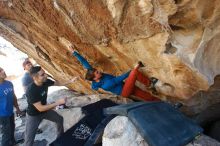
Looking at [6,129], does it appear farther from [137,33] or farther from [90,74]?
[137,33]

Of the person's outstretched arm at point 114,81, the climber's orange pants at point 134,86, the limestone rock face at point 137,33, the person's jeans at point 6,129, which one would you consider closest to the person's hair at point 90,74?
the person's outstretched arm at point 114,81

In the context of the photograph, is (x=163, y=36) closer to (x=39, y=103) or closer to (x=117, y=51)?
(x=117, y=51)

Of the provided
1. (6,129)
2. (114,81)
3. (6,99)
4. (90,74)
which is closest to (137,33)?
(114,81)

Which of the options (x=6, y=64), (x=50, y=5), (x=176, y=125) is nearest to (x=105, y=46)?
(x=50, y=5)

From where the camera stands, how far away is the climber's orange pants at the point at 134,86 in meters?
6.46

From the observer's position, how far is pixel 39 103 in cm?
651

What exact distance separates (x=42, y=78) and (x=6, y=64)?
16.8m

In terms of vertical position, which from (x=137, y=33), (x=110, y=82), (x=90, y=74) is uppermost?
(x=137, y=33)

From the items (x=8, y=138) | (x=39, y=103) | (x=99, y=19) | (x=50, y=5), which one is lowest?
(x=8, y=138)

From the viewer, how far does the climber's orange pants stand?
254 inches

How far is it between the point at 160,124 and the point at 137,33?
5.26 ft

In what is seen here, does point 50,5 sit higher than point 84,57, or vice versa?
point 50,5

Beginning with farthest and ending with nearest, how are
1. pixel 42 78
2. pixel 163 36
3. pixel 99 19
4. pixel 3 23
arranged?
pixel 3 23
pixel 42 78
pixel 99 19
pixel 163 36

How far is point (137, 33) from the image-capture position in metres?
5.72
